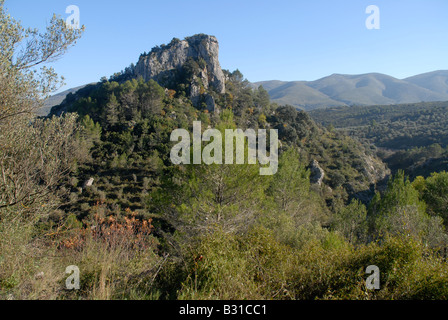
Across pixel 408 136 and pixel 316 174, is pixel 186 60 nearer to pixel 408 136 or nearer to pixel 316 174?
pixel 316 174

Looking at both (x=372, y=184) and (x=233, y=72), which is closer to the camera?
(x=372, y=184)

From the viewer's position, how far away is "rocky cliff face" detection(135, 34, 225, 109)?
47.7 m

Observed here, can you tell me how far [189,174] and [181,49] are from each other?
52127mm

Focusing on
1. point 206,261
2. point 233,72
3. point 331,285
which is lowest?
point 331,285

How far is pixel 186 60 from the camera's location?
2044 inches

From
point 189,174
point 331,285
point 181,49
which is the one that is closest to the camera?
point 331,285

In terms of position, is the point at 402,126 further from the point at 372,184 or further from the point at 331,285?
the point at 331,285

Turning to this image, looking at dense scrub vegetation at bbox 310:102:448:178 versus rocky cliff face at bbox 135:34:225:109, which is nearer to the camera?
dense scrub vegetation at bbox 310:102:448:178

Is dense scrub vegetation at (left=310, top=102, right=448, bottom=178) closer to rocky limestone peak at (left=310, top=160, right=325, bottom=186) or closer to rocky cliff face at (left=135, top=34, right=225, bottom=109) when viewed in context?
rocky limestone peak at (left=310, top=160, right=325, bottom=186)

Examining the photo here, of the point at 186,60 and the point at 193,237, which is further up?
the point at 186,60

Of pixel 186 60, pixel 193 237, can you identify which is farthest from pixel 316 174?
pixel 186 60

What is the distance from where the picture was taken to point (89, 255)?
4770mm

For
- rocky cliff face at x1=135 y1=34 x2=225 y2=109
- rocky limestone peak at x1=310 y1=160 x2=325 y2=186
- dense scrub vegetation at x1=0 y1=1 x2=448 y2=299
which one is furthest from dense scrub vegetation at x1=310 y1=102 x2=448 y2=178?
rocky cliff face at x1=135 y1=34 x2=225 y2=109

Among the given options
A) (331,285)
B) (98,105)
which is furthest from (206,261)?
(98,105)
